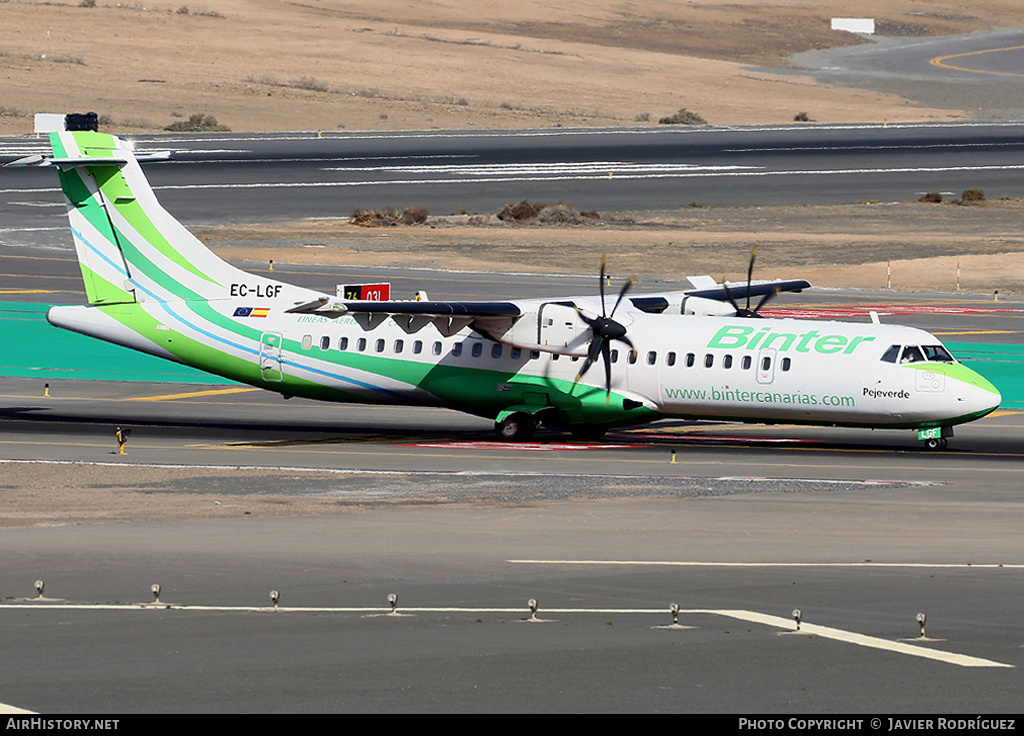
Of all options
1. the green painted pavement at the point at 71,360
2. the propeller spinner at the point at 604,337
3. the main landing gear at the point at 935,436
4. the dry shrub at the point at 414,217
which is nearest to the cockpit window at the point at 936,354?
the main landing gear at the point at 935,436

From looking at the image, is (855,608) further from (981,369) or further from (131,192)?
(981,369)

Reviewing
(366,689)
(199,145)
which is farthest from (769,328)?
(199,145)

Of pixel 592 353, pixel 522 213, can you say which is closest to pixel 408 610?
pixel 592 353

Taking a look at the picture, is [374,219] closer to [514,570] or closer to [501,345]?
[501,345]

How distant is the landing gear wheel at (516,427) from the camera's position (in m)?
37.7

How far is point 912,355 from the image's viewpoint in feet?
114

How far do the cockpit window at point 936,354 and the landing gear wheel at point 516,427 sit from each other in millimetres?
8888

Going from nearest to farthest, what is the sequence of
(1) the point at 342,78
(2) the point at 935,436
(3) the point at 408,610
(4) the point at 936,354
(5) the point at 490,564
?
(3) the point at 408,610, (5) the point at 490,564, (4) the point at 936,354, (2) the point at 935,436, (1) the point at 342,78

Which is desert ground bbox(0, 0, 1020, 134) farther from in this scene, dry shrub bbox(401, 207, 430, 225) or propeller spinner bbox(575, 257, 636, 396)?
propeller spinner bbox(575, 257, 636, 396)

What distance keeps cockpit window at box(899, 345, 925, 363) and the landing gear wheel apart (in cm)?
844

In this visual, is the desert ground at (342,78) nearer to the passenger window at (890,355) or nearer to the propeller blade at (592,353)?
the propeller blade at (592,353)

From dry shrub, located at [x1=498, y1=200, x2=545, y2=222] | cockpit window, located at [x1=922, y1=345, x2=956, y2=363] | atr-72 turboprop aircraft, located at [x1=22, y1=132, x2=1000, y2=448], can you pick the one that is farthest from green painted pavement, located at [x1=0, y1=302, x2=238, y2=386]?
dry shrub, located at [x1=498, y1=200, x2=545, y2=222]

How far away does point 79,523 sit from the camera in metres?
26.5

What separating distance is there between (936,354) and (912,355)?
0.57 metres
